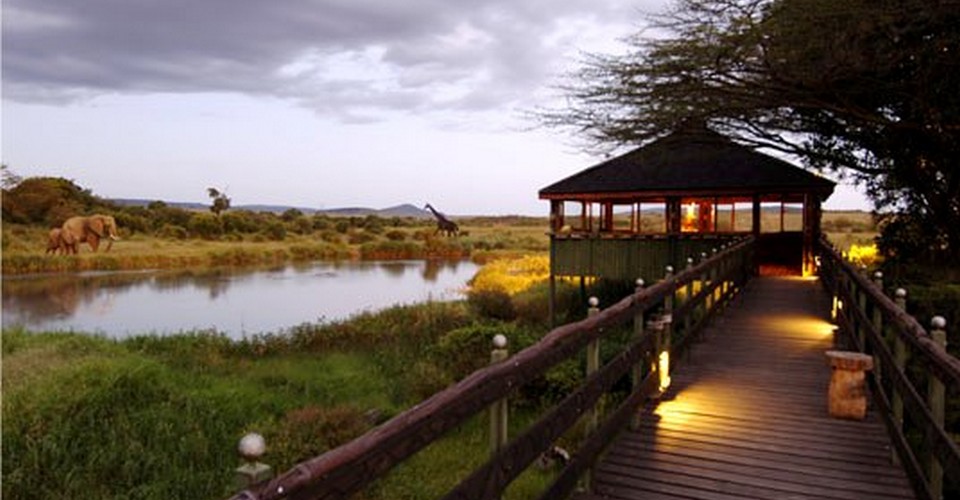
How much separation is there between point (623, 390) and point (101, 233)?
3692 cm

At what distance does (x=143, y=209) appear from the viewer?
67000 millimetres

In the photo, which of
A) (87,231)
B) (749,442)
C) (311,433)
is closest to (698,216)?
(311,433)

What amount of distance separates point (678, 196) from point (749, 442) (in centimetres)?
1585

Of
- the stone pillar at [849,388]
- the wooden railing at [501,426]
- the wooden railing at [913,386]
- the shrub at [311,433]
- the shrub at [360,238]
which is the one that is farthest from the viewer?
the shrub at [360,238]

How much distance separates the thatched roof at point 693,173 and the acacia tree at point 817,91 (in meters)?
0.78

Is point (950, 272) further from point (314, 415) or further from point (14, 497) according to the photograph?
point (14, 497)

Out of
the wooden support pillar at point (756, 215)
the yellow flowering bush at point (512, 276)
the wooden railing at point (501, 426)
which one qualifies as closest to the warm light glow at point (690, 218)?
the wooden support pillar at point (756, 215)

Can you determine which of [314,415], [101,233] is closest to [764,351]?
[314,415]

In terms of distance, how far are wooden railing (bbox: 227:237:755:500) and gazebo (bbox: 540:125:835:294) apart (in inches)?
475

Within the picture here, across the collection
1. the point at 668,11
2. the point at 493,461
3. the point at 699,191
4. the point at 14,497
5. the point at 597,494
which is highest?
the point at 668,11

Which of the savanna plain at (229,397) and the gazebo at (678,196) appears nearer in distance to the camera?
the savanna plain at (229,397)

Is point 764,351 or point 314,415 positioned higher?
point 764,351

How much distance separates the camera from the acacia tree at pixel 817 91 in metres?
12.6

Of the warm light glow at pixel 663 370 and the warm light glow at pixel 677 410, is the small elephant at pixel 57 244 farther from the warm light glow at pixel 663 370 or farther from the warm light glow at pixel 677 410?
the warm light glow at pixel 677 410
